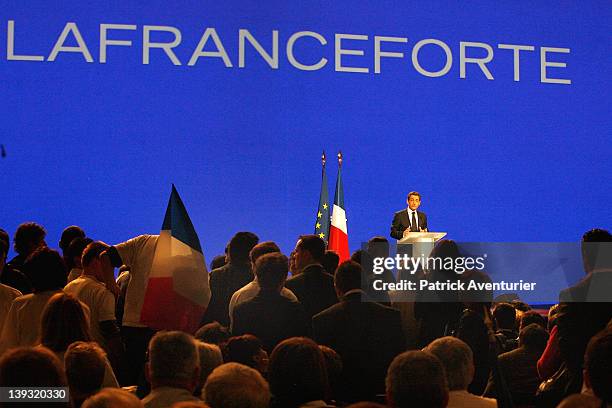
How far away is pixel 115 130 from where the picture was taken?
25.1ft

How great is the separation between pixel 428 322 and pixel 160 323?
1310mm

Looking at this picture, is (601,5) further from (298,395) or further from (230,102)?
(298,395)

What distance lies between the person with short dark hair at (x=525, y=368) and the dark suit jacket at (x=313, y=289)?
84 cm

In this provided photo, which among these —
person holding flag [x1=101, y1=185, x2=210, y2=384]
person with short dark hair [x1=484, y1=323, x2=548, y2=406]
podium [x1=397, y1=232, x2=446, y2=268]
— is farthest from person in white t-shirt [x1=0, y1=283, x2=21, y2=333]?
podium [x1=397, y1=232, x2=446, y2=268]

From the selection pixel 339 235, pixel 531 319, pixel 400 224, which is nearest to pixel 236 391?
pixel 531 319

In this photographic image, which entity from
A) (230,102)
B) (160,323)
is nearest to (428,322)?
(160,323)

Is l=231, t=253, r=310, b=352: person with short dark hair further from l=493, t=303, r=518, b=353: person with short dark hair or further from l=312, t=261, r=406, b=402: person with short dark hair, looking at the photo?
l=493, t=303, r=518, b=353: person with short dark hair

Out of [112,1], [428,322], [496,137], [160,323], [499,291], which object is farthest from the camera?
[496,137]

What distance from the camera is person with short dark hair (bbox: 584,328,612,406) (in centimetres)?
218

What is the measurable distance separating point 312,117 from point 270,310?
184 inches

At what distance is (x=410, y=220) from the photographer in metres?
7.36

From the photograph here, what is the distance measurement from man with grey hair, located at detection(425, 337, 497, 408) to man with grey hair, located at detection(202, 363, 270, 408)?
825 millimetres

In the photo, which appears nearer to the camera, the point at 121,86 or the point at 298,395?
the point at 298,395

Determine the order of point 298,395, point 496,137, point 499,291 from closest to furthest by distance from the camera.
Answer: point 298,395 < point 499,291 < point 496,137
